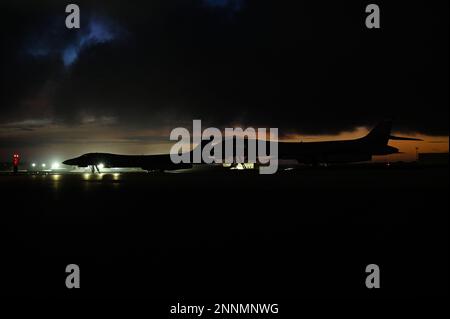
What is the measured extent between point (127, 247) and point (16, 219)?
480 centimetres

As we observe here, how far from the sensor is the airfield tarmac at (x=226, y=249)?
5.77m

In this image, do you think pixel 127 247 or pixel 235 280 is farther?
pixel 127 247

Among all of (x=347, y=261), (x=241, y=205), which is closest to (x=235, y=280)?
(x=347, y=261)

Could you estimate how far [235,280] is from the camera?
5973 millimetres

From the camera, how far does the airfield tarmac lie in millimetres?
5770

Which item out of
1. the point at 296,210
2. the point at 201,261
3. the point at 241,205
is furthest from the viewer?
the point at 241,205

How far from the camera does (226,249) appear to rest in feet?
25.0

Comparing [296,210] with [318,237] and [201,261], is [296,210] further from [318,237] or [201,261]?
[201,261]
